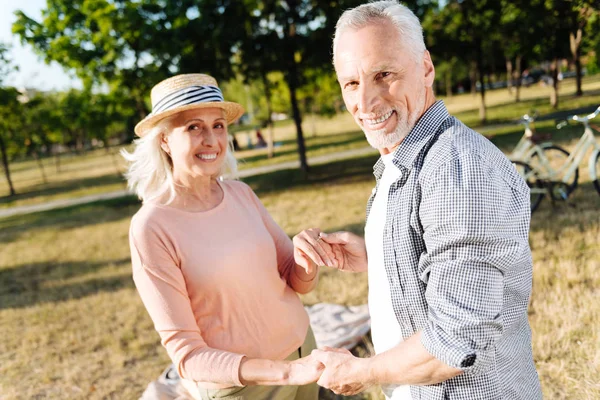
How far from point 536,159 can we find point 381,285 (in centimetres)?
679

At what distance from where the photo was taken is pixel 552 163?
299 inches

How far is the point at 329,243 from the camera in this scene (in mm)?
2244

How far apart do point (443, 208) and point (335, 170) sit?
14.5 metres

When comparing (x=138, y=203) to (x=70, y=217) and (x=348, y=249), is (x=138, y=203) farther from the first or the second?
(x=348, y=249)

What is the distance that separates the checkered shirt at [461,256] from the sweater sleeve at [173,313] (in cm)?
90

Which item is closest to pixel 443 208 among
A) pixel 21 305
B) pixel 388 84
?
pixel 388 84

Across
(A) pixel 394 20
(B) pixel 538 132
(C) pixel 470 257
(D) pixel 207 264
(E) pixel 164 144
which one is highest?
(A) pixel 394 20

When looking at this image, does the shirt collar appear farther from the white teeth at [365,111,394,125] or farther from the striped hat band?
the striped hat band

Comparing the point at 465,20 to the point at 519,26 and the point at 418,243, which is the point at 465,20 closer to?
the point at 519,26

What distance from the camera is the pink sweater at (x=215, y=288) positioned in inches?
86.2

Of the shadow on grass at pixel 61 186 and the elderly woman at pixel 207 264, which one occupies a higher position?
the elderly woman at pixel 207 264

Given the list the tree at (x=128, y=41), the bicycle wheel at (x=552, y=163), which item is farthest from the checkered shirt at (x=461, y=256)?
the tree at (x=128, y=41)

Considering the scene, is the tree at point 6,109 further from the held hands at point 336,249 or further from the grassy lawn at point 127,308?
the held hands at point 336,249

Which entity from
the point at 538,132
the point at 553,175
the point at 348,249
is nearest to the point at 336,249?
the point at 348,249
